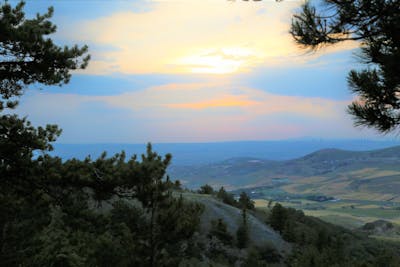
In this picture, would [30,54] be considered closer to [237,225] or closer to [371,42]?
[371,42]

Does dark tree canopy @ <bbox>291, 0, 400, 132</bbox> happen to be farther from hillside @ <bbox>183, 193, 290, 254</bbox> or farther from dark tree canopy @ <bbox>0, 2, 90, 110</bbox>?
hillside @ <bbox>183, 193, 290, 254</bbox>

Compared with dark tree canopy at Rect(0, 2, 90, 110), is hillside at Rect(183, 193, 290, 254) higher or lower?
lower

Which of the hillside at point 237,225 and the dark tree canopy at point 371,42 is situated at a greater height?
the dark tree canopy at point 371,42

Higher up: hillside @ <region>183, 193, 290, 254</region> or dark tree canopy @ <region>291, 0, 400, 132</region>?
dark tree canopy @ <region>291, 0, 400, 132</region>

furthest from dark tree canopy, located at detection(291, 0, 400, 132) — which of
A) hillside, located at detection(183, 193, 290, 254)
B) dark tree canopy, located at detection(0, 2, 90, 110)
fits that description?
hillside, located at detection(183, 193, 290, 254)

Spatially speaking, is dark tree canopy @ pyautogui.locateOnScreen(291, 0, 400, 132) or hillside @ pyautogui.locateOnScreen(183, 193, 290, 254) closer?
dark tree canopy @ pyautogui.locateOnScreen(291, 0, 400, 132)

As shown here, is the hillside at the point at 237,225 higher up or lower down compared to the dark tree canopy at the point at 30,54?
lower down

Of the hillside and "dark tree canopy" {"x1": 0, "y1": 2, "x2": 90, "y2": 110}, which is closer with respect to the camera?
"dark tree canopy" {"x1": 0, "y1": 2, "x2": 90, "y2": 110}

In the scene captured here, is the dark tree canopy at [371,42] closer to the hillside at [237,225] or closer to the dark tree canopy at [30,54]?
the dark tree canopy at [30,54]

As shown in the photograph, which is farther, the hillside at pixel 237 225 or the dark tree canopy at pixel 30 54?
the hillside at pixel 237 225

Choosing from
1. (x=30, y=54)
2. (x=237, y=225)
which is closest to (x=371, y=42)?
(x=30, y=54)

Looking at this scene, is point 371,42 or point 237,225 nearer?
point 371,42

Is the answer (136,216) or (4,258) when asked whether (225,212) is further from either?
(4,258)

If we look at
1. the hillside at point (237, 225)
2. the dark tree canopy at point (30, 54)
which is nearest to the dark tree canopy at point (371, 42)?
the dark tree canopy at point (30, 54)
